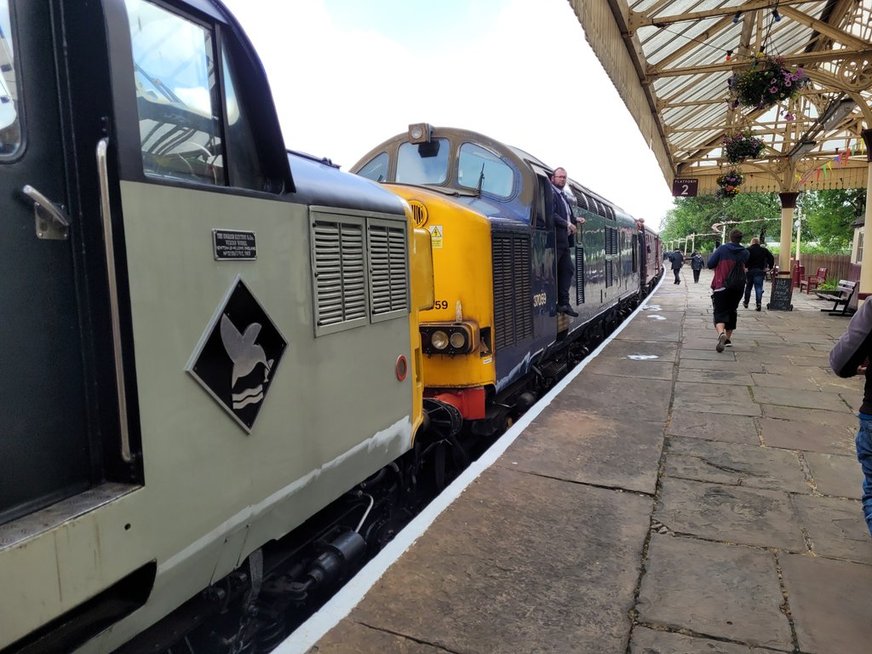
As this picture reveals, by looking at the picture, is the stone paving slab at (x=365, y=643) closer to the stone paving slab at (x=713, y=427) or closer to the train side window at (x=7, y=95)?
the train side window at (x=7, y=95)

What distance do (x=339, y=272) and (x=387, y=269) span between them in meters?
A: 0.51

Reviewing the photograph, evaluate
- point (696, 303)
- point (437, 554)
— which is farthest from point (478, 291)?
point (696, 303)

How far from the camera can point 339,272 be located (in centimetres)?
274

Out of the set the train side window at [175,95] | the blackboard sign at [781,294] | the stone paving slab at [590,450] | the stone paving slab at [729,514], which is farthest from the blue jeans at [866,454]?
the blackboard sign at [781,294]

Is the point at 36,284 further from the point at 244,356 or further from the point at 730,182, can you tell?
the point at 730,182

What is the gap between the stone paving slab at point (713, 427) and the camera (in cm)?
527

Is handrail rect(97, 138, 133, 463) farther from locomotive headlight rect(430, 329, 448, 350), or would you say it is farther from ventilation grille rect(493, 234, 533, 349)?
ventilation grille rect(493, 234, 533, 349)

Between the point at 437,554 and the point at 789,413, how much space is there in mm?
4507

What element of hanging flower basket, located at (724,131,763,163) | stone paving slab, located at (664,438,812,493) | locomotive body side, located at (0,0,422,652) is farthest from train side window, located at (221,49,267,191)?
hanging flower basket, located at (724,131,763,163)

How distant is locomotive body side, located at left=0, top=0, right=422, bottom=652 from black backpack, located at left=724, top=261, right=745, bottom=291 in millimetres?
8125

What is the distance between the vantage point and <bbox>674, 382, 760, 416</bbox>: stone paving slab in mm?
6152

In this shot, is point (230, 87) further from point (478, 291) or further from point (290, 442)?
point (478, 291)

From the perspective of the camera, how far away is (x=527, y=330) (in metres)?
5.88

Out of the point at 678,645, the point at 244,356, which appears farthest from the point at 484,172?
the point at 678,645
